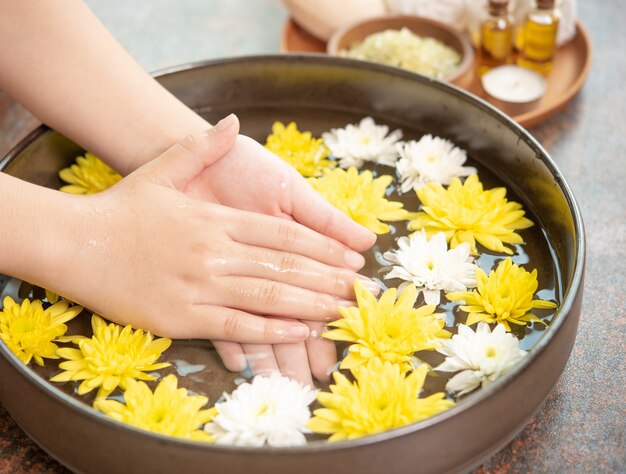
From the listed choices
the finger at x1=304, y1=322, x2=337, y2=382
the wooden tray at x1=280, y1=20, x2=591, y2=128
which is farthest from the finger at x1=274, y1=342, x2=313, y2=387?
the wooden tray at x1=280, y1=20, x2=591, y2=128

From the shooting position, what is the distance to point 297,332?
2.69 ft

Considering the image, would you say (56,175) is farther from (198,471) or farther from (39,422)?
(198,471)

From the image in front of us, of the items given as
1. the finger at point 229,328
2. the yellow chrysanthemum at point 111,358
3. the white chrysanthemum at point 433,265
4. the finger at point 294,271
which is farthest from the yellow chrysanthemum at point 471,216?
the yellow chrysanthemum at point 111,358

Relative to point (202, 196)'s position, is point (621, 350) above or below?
below

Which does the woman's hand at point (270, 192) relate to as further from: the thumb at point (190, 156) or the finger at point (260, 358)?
the finger at point (260, 358)

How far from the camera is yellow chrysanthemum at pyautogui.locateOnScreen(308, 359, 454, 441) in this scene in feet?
2.27

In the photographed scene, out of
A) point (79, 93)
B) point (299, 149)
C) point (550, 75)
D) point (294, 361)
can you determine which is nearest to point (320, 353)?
point (294, 361)

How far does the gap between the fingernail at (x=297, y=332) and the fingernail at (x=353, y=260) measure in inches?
4.5

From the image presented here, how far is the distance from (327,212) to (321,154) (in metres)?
0.17

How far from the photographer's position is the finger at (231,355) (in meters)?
0.80

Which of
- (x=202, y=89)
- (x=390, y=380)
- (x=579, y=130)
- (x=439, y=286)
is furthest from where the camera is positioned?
(x=579, y=130)

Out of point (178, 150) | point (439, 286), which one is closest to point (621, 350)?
point (439, 286)

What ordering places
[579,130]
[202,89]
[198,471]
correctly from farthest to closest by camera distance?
1. [579,130]
2. [202,89]
3. [198,471]

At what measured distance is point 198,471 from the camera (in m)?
0.62
